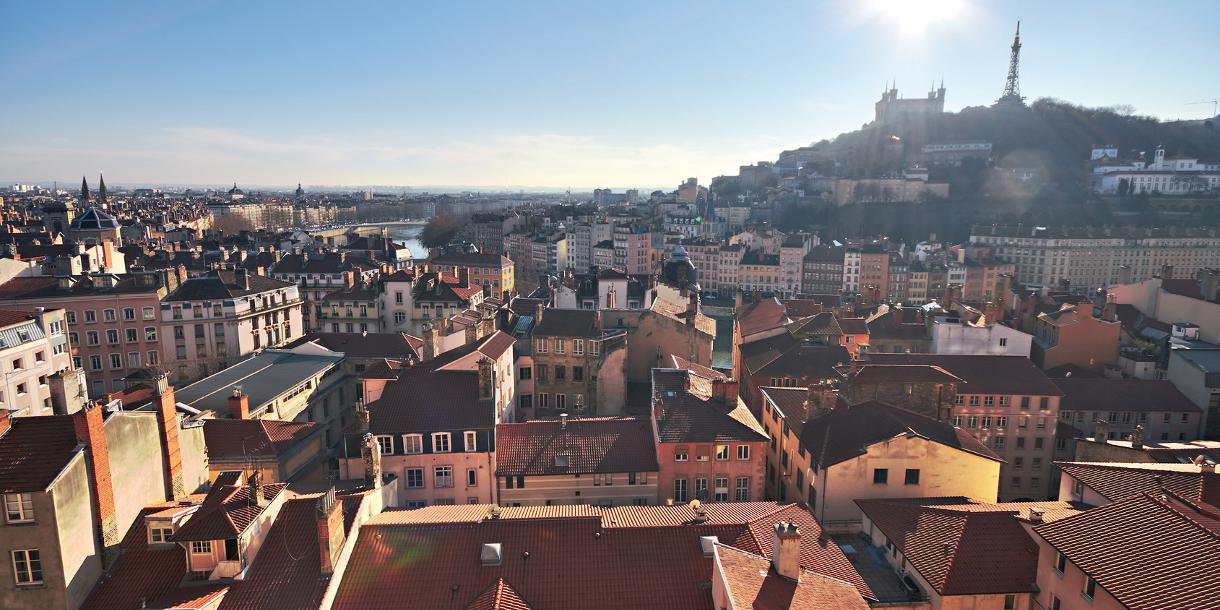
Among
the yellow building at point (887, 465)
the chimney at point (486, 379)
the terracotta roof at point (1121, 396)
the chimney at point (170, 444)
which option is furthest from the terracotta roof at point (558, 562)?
the terracotta roof at point (1121, 396)

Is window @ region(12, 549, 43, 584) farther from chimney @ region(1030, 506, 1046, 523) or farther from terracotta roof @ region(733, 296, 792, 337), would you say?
terracotta roof @ region(733, 296, 792, 337)

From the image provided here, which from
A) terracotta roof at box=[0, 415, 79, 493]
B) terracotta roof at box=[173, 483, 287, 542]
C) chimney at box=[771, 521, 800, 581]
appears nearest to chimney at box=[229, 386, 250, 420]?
terracotta roof at box=[0, 415, 79, 493]

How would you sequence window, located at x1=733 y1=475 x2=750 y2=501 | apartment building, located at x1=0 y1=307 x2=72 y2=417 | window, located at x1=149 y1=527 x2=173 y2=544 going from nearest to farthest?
window, located at x1=149 y1=527 x2=173 y2=544 → window, located at x1=733 y1=475 x2=750 y2=501 → apartment building, located at x1=0 y1=307 x2=72 y2=417

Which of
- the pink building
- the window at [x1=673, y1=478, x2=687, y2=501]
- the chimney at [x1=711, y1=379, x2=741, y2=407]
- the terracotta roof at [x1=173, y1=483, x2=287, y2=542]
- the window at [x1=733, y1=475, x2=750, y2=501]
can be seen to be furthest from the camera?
the chimney at [x1=711, y1=379, x2=741, y2=407]

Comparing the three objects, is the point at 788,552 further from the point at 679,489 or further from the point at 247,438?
the point at 247,438

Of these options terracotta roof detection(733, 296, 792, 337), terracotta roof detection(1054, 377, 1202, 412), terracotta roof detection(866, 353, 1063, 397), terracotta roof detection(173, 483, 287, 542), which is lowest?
terracotta roof detection(1054, 377, 1202, 412)

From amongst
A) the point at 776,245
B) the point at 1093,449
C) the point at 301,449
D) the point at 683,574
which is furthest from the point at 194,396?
the point at 776,245

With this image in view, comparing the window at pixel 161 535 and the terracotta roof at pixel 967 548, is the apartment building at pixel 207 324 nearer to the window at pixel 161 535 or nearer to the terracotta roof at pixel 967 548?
the window at pixel 161 535
